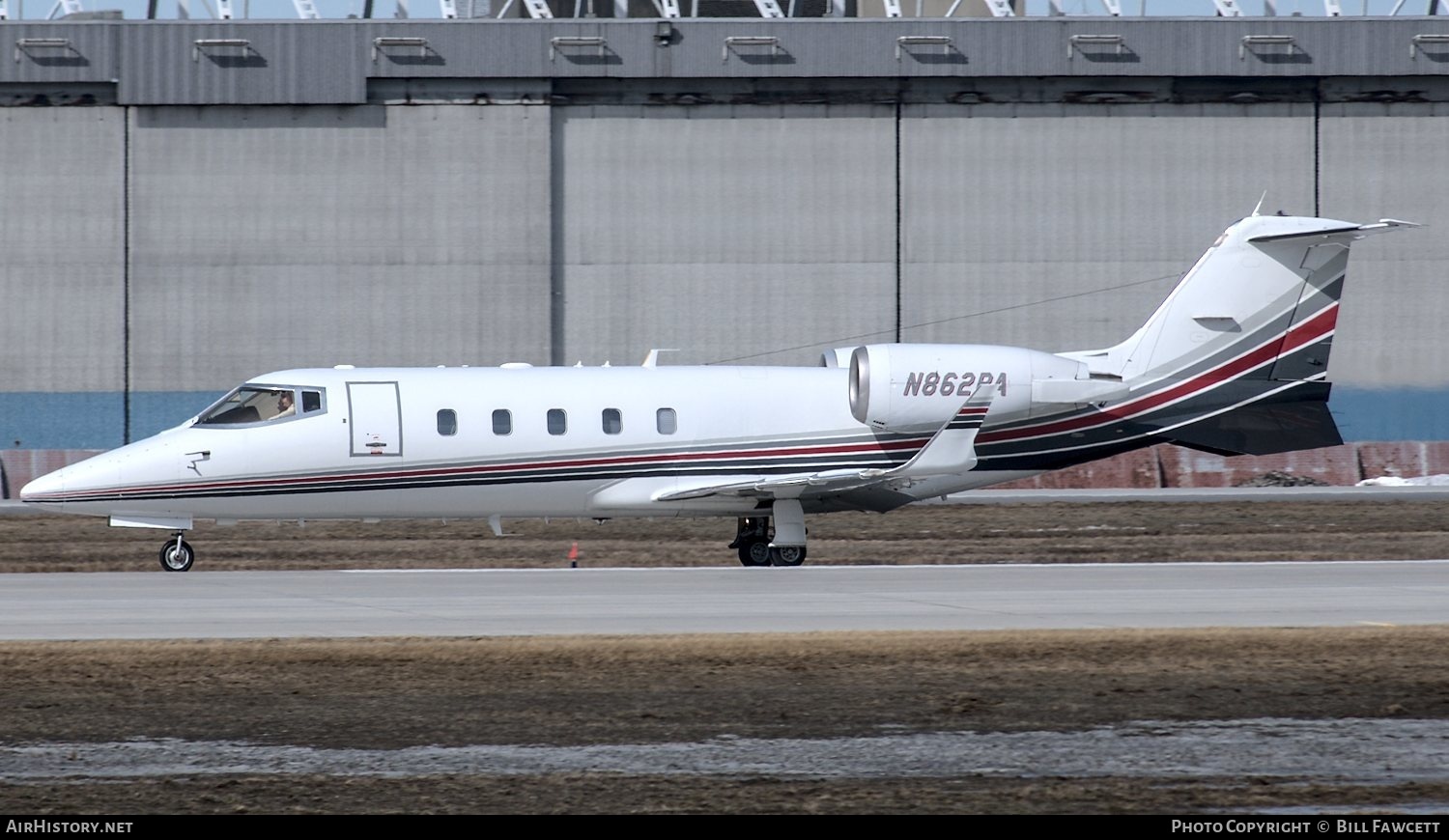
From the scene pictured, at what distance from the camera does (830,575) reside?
73.5ft

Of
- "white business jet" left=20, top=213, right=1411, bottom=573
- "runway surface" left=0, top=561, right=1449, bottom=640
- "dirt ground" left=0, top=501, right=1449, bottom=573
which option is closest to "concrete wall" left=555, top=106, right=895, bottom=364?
"dirt ground" left=0, top=501, right=1449, bottom=573

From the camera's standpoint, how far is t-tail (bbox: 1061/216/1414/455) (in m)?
25.7

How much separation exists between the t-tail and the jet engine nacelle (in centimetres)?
152

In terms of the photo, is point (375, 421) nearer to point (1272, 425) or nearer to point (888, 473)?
point (888, 473)

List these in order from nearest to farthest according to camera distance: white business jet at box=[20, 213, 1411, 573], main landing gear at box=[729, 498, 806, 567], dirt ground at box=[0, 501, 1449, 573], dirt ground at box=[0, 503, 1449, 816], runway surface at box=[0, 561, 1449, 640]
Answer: dirt ground at box=[0, 503, 1449, 816] → runway surface at box=[0, 561, 1449, 640] → white business jet at box=[20, 213, 1411, 573] → main landing gear at box=[729, 498, 806, 567] → dirt ground at box=[0, 501, 1449, 573]

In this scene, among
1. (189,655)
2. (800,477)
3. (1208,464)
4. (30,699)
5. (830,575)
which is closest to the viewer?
(30,699)

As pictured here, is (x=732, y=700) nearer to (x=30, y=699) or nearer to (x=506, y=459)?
(x=30, y=699)

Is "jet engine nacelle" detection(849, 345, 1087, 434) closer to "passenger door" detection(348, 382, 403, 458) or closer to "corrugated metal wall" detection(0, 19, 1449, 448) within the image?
"passenger door" detection(348, 382, 403, 458)

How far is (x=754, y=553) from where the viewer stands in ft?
82.4

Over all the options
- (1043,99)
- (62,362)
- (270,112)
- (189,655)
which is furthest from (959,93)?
(189,655)

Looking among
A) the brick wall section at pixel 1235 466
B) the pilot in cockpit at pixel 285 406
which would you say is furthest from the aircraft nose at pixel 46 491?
the brick wall section at pixel 1235 466

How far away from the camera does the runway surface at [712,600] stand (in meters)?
16.8

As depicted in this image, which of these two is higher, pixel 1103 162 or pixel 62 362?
pixel 1103 162

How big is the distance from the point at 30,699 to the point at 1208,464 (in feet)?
116
